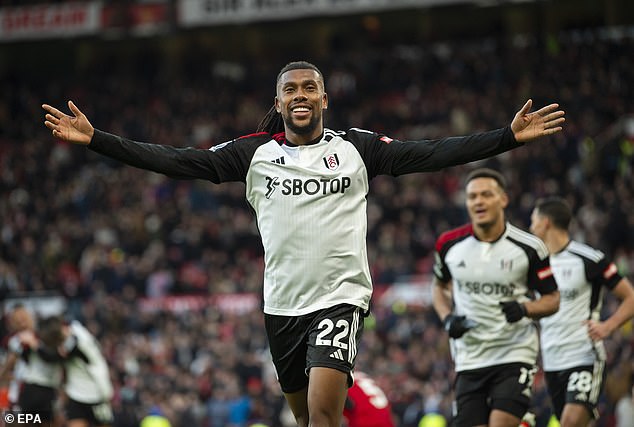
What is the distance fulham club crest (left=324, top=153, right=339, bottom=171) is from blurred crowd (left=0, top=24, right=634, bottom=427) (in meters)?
7.38

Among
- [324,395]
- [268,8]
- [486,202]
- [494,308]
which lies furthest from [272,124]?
[268,8]

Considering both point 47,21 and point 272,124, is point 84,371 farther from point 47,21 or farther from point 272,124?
point 47,21

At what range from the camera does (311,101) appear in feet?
20.4

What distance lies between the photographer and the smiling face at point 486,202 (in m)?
8.04

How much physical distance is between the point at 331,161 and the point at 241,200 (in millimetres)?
19922

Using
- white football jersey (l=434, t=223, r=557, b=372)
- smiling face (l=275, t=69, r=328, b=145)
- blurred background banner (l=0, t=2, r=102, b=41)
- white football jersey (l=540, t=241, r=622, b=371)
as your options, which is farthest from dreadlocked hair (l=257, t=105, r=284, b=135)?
blurred background banner (l=0, t=2, r=102, b=41)

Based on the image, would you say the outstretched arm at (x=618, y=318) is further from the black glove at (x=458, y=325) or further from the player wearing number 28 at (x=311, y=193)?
the player wearing number 28 at (x=311, y=193)

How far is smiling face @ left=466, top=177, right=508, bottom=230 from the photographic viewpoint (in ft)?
26.4

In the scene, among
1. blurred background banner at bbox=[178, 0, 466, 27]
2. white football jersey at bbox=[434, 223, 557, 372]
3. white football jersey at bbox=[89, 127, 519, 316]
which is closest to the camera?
white football jersey at bbox=[89, 127, 519, 316]

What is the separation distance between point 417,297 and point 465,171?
3.90m

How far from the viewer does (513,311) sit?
7.59 metres

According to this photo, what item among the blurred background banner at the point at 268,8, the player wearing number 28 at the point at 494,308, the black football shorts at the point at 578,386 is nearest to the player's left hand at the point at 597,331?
the black football shorts at the point at 578,386

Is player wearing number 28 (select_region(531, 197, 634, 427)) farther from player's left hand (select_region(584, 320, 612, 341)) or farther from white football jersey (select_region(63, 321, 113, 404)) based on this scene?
white football jersey (select_region(63, 321, 113, 404))

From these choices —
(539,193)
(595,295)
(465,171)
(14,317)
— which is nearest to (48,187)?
(465,171)
